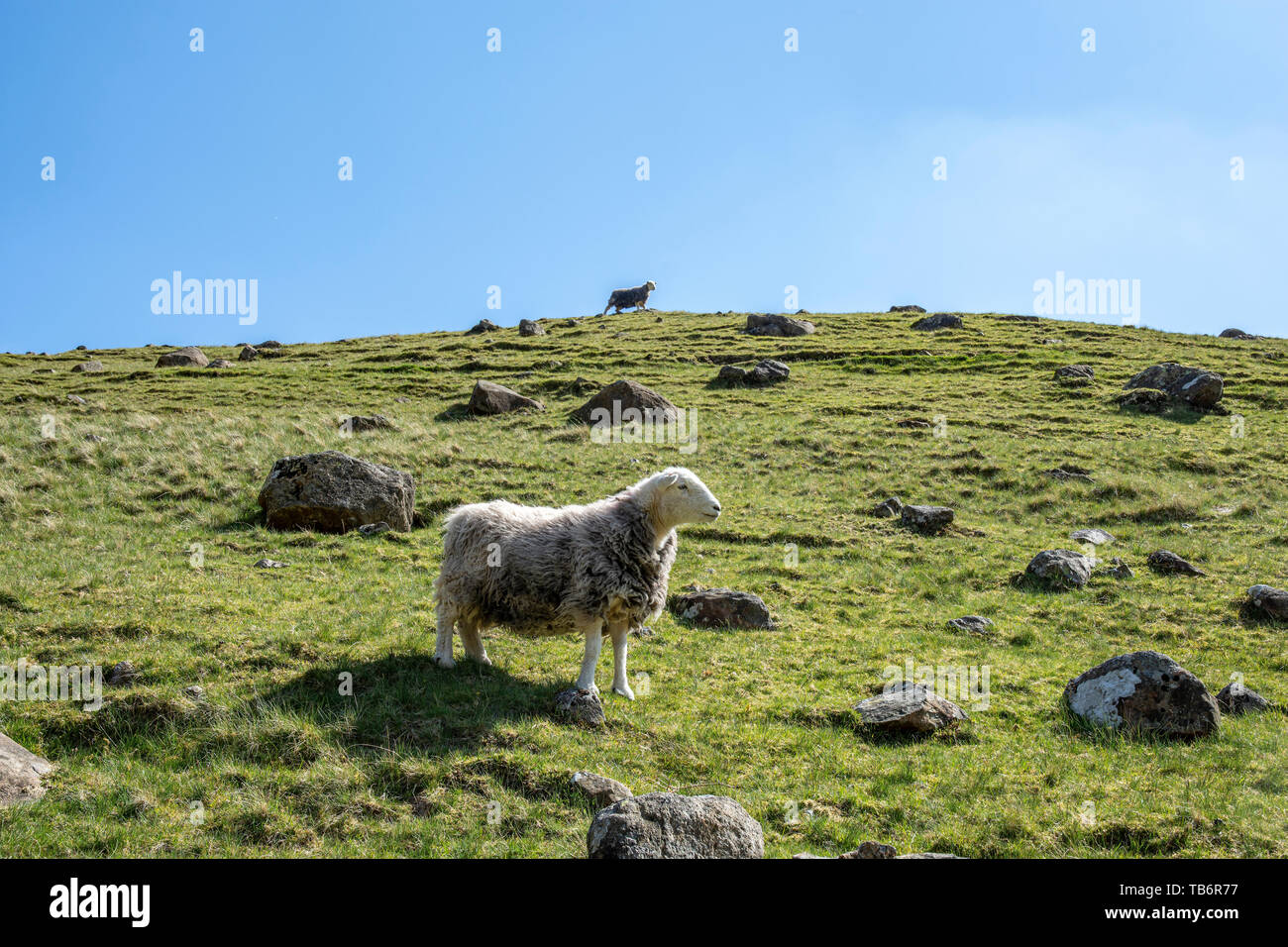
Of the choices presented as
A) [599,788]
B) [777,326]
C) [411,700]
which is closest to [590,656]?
[411,700]

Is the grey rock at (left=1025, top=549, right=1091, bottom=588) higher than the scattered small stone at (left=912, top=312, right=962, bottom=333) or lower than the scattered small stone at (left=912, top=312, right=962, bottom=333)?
lower

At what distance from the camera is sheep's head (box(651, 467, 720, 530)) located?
1196cm

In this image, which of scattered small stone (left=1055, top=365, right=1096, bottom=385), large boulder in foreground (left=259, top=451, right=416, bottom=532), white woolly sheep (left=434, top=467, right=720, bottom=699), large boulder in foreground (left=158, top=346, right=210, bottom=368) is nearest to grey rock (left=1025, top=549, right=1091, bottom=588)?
white woolly sheep (left=434, top=467, right=720, bottom=699)

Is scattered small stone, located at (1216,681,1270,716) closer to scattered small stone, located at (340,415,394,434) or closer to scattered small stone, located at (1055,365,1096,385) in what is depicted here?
scattered small stone, located at (340,415,394,434)

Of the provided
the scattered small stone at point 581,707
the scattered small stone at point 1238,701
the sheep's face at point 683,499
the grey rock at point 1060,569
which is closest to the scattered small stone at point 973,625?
the grey rock at point 1060,569

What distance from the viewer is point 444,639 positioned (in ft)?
39.0

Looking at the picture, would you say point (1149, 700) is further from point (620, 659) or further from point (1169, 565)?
point (1169, 565)

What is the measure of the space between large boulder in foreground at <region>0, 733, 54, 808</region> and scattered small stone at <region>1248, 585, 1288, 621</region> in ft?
64.1

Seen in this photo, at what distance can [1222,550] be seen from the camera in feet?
69.4

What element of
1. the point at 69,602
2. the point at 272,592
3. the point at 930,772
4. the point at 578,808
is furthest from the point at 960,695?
the point at 69,602

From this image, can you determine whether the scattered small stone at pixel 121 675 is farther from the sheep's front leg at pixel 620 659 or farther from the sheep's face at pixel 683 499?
the sheep's face at pixel 683 499

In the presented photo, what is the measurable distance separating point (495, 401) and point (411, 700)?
1089 inches

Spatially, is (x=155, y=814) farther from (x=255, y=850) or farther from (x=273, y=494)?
(x=273, y=494)

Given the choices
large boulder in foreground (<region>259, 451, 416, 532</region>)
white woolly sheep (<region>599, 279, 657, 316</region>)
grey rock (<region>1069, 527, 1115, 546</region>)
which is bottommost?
grey rock (<region>1069, 527, 1115, 546</region>)
